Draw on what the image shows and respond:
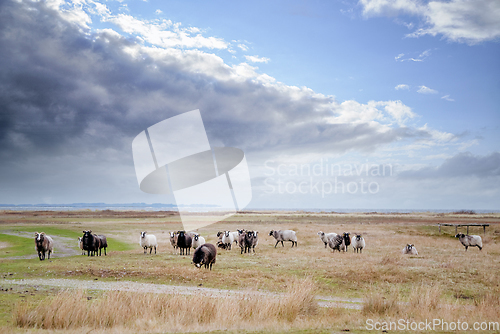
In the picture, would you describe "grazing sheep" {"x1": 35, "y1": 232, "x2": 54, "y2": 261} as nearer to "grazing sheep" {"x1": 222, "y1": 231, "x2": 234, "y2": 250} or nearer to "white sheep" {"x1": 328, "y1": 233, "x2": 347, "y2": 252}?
"grazing sheep" {"x1": 222, "y1": 231, "x2": 234, "y2": 250}

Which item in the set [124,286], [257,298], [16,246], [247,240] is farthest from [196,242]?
[257,298]

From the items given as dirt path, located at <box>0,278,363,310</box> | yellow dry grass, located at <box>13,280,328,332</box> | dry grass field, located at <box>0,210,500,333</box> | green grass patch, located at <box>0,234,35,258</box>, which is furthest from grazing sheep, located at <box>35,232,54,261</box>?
yellow dry grass, located at <box>13,280,328,332</box>

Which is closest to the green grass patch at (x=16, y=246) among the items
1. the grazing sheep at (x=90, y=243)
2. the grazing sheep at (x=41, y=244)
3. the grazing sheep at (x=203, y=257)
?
the grazing sheep at (x=41, y=244)

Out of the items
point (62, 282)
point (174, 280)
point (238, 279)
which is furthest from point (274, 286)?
point (62, 282)

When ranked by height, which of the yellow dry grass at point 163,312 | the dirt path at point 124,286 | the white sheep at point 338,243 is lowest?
the white sheep at point 338,243

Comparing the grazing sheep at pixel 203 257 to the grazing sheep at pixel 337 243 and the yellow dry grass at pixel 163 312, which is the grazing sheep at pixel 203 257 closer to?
the yellow dry grass at pixel 163 312

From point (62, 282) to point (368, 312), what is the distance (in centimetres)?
1406

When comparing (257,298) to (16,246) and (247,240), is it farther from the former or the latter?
(16,246)

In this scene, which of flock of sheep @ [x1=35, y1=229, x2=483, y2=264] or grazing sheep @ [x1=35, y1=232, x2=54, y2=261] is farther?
flock of sheep @ [x1=35, y1=229, x2=483, y2=264]

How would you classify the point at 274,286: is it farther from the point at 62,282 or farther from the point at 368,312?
the point at 62,282

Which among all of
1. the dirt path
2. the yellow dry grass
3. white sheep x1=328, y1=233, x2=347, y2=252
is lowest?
white sheep x1=328, y1=233, x2=347, y2=252

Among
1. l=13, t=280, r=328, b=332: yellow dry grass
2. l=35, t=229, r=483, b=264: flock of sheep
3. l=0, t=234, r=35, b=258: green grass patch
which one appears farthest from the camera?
l=0, t=234, r=35, b=258: green grass patch

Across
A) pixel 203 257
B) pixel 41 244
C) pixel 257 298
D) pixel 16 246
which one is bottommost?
pixel 16 246

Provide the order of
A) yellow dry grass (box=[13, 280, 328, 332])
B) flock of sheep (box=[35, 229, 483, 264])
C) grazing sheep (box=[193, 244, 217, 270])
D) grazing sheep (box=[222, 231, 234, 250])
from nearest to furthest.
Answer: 1. yellow dry grass (box=[13, 280, 328, 332])
2. grazing sheep (box=[193, 244, 217, 270])
3. flock of sheep (box=[35, 229, 483, 264])
4. grazing sheep (box=[222, 231, 234, 250])
